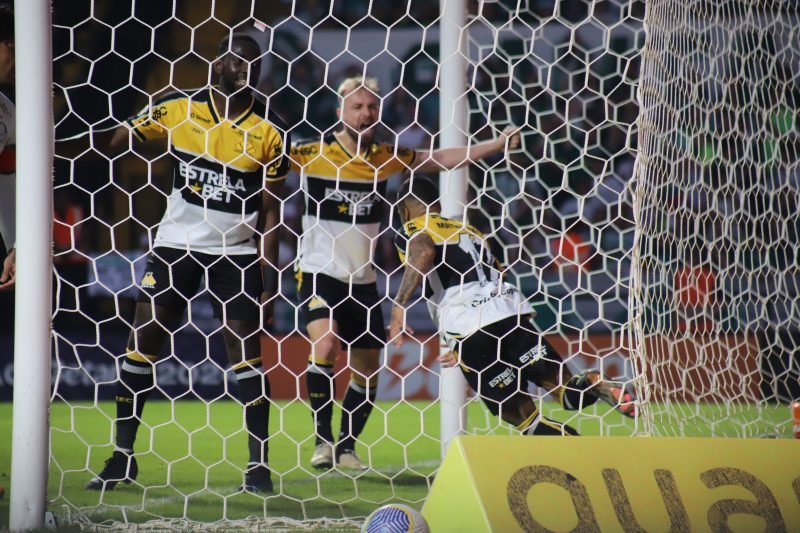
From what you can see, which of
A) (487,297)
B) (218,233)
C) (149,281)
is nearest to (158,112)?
(218,233)

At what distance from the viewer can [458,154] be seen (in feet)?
11.9

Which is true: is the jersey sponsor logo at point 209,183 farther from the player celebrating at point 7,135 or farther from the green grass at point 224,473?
the green grass at point 224,473

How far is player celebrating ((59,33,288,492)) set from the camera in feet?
10.6

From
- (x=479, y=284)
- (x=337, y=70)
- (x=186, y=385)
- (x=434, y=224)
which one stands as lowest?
(x=186, y=385)

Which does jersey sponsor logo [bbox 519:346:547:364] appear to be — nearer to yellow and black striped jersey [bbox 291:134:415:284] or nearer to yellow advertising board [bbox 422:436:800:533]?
yellow and black striped jersey [bbox 291:134:415:284]

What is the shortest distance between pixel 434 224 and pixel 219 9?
4.53 meters

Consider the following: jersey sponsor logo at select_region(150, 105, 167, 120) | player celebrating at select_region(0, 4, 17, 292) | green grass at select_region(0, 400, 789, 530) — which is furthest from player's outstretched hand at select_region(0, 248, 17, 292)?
jersey sponsor logo at select_region(150, 105, 167, 120)

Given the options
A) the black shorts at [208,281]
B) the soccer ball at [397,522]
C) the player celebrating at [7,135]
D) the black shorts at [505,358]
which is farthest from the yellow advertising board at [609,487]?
the player celebrating at [7,135]

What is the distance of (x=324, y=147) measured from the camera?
13.2 feet

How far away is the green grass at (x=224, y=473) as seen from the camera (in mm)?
2832

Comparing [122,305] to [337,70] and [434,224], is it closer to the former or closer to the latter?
[337,70]

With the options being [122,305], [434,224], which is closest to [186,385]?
[122,305]

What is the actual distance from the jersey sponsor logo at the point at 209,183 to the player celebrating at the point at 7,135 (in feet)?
1.87

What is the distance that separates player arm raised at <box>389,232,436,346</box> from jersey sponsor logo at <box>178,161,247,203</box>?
26.0 inches
